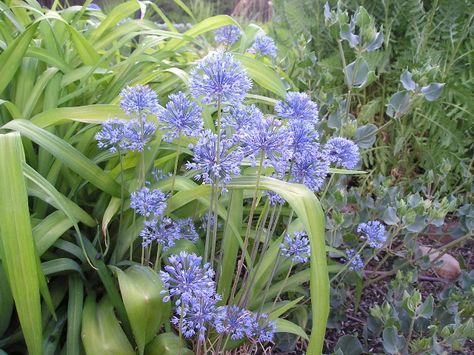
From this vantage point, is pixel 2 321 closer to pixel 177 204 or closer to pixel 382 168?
pixel 177 204

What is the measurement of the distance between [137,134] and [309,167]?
35 centimetres

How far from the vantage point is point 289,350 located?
5.08 feet

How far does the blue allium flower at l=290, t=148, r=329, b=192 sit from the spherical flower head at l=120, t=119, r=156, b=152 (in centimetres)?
30

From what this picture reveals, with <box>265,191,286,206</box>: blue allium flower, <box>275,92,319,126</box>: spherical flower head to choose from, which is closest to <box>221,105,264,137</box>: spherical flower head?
<box>275,92,319,126</box>: spherical flower head

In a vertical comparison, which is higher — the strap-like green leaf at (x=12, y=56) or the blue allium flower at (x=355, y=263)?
the strap-like green leaf at (x=12, y=56)

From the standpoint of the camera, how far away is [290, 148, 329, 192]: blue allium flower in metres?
1.06

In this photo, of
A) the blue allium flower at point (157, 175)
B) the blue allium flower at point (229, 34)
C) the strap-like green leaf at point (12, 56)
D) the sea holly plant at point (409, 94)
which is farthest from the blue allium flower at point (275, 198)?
the blue allium flower at point (229, 34)

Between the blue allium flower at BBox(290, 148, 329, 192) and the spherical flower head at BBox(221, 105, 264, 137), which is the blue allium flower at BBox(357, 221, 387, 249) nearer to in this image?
the blue allium flower at BBox(290, 148, 329, 192)

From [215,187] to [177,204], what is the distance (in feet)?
0.76

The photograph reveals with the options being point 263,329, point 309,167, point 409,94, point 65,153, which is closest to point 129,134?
point 65,153

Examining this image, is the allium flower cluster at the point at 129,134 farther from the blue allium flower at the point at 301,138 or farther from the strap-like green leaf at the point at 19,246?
the blue allium flower at the point at 301,138

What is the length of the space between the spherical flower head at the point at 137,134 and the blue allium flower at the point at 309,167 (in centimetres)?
30

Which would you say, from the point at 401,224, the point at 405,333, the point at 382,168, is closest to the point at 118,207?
the point at 401,224

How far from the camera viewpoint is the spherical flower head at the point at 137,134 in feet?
3.66
